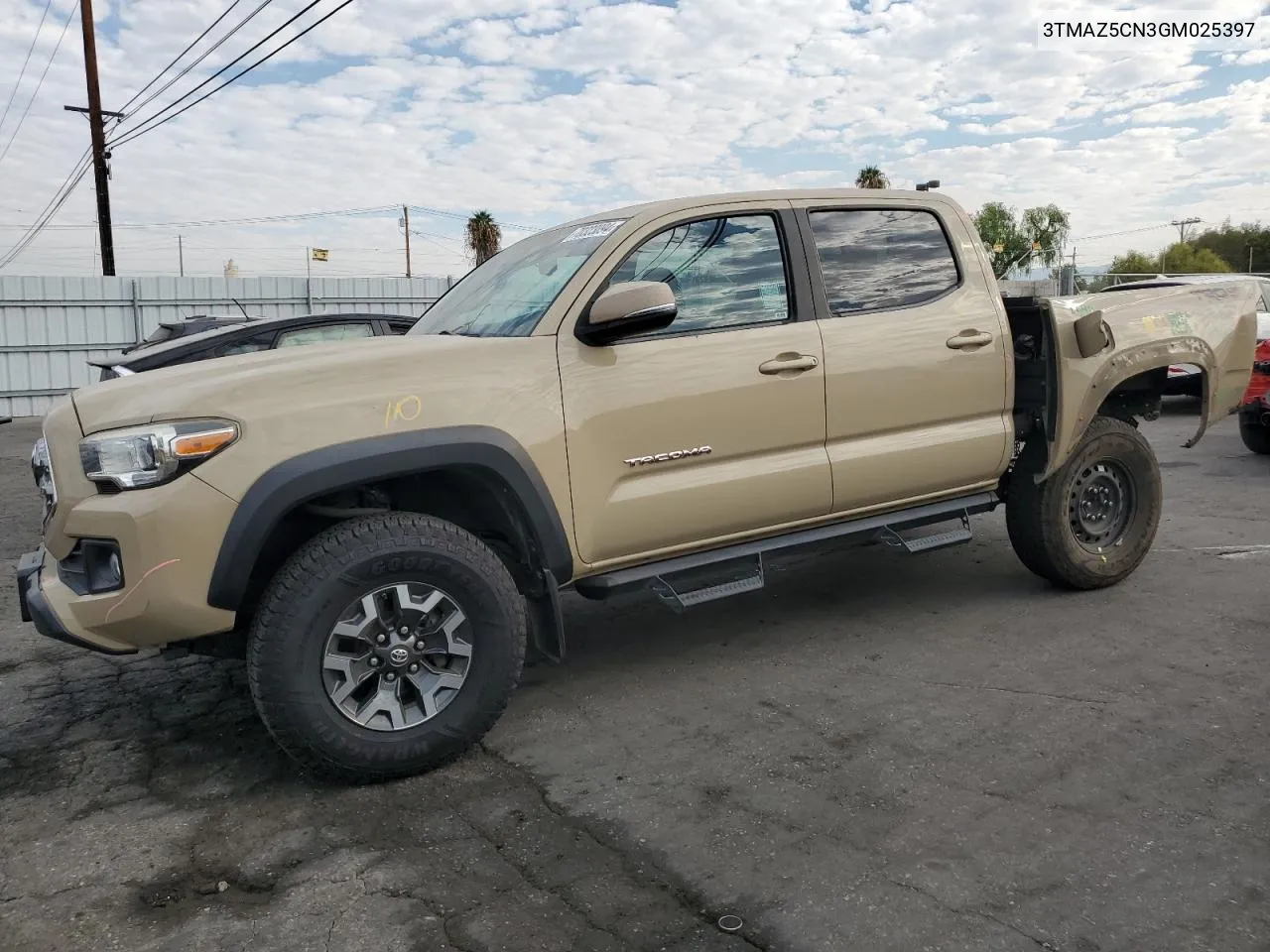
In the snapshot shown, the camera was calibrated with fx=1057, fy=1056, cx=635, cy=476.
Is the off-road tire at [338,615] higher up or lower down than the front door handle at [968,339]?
lower down

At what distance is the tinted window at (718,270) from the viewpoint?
4168 millimetres

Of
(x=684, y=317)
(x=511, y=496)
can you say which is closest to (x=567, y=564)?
(x=511, y=496)

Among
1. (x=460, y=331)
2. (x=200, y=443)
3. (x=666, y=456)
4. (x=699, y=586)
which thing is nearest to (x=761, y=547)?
(x=699, y=586)

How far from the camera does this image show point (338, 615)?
132 inches

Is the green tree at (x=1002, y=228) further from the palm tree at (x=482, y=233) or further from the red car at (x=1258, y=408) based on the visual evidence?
the red car at (x=1258, y=408)

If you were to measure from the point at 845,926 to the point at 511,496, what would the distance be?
182 cm

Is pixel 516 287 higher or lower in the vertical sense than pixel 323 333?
lower

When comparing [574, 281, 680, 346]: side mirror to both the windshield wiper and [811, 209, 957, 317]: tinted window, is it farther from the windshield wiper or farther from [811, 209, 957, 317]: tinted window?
[811, 209, 957, 317]: tinted window

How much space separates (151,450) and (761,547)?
229cm

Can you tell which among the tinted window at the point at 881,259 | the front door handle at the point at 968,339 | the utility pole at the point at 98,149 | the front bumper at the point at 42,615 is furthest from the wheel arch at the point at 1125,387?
the utility pole at the point at 98,149

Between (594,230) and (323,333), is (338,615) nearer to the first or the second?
(594,230)

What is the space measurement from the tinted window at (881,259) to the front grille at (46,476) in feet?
9.83

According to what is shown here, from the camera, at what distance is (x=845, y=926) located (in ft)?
8.45

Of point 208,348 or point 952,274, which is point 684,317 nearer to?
point 952,274
